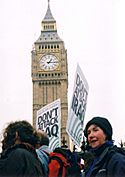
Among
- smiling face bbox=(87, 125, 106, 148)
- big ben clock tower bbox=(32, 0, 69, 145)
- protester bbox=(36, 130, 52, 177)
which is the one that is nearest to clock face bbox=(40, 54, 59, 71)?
big ben clock tower bbox=(32, 0, 69, 145)

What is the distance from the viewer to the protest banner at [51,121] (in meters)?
10.7

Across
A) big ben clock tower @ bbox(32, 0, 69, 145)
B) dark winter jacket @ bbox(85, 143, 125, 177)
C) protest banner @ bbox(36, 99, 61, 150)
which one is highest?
big ben clock tower @ bbox(32, 0, 69, 145)

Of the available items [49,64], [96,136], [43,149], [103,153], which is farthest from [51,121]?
[49,64]

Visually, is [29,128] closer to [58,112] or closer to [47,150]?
[47,150]

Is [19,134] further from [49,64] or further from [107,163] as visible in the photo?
[49,64]

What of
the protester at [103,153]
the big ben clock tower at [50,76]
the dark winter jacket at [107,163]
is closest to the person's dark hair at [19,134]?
the protester at [103,153]

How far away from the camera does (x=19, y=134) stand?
3.85 metres

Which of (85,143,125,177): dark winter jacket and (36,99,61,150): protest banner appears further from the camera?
(36,99,61,150): protest banner

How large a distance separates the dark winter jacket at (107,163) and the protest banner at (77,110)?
206 inches

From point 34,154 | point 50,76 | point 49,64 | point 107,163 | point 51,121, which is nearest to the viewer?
point 107,163

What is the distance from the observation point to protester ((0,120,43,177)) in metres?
3.55

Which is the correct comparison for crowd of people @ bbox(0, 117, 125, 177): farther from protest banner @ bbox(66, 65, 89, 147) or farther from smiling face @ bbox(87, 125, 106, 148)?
protest banner @ bbox(66, 65, 89, 147)

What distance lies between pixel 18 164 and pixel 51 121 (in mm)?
7258

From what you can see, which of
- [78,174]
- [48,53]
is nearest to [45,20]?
[48,53]
